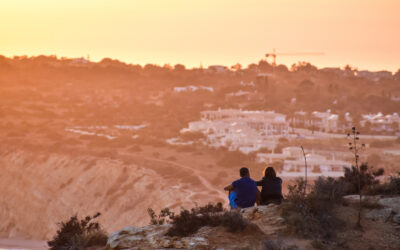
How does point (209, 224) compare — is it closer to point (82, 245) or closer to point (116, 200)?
point (82, 245)

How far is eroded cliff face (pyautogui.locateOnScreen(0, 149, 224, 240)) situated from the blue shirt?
21320mm

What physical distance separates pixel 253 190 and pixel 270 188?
292mm

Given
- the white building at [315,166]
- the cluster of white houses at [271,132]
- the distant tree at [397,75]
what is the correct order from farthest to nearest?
the distant tree at [397,75] → the cluster of white houses at [271,132] → the white building at [315,166]

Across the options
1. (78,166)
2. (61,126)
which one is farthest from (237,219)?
(61,126)

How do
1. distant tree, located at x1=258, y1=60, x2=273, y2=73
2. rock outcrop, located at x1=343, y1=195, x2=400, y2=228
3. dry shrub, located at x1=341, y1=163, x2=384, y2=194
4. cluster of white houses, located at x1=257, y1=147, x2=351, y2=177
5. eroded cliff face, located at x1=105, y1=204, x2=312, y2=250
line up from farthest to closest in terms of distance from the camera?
distant tree, located at x1=258, y1=60, x2=273, y2=73 → cluster of white houses, located at x1=257, y1=147, x2=351, y2=177 → dry shrub, located at x1=341, y1=163, x2=384, y2=194 → rock outcrop, located at x1=343, y1=195, x2=400, y2=228 → eroded cliff face, located at x1=105, y1=204, x2=312, y2=250

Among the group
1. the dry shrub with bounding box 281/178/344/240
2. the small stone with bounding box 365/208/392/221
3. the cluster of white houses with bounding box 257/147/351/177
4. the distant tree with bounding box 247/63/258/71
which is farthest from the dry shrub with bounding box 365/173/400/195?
the distant tree with bounding box 247/63/258/71

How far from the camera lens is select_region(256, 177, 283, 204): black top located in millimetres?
10258

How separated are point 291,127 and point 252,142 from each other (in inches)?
499

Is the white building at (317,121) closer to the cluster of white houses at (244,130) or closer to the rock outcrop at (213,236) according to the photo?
the cluster of white houses at (244,130)

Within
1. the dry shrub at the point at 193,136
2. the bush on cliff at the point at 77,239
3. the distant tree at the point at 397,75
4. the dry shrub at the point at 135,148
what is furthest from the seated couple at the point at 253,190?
the distant tree at the point at 397,75

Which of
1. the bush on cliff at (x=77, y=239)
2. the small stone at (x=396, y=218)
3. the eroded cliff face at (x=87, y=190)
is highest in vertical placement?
the small stone at (x=396, y=218)

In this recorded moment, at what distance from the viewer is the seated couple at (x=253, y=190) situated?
1024 cm

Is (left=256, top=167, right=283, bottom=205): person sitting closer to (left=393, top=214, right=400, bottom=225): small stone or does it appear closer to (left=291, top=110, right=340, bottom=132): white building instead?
(left=393, top=214, right=400, bottom=225): small stone

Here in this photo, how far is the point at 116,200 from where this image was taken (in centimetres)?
3650
